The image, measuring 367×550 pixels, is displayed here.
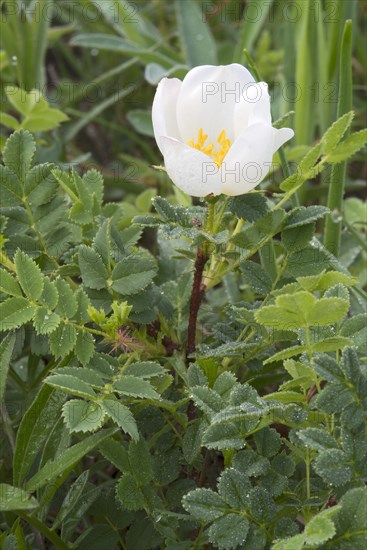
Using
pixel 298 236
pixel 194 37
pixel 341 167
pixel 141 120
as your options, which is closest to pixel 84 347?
pixel 298 236

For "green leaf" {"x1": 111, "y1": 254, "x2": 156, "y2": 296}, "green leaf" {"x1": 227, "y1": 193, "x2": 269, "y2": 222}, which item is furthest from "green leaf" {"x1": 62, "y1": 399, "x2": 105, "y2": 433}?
"green leaf" {"x1": 227, "y1": 193, "x2": 269, "y2": 222}

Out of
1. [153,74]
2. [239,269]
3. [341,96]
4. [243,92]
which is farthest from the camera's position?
[153,74]

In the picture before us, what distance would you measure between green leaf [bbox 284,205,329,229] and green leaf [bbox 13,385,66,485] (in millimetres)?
400

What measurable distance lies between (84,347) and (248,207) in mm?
293

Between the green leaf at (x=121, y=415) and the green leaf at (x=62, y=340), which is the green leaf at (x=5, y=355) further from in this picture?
the green leaf at (x=121, y=415)

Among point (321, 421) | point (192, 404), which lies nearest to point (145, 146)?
point (192, 404)

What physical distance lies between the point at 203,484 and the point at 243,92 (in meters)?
0.59

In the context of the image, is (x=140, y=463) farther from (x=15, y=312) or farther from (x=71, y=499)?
(x=15, y=312)

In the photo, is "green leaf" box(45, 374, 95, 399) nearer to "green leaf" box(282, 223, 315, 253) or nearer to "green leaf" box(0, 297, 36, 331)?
"green leaf" box(0, 297, 36, 331)

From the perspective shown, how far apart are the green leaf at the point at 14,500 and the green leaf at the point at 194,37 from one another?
1.31 metres

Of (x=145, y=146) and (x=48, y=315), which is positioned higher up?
(x=48, y=315)

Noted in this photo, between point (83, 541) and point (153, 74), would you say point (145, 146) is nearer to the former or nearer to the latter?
point (153, 74)

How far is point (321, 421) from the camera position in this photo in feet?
3.35

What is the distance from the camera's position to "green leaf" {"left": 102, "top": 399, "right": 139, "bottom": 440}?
0.93m
